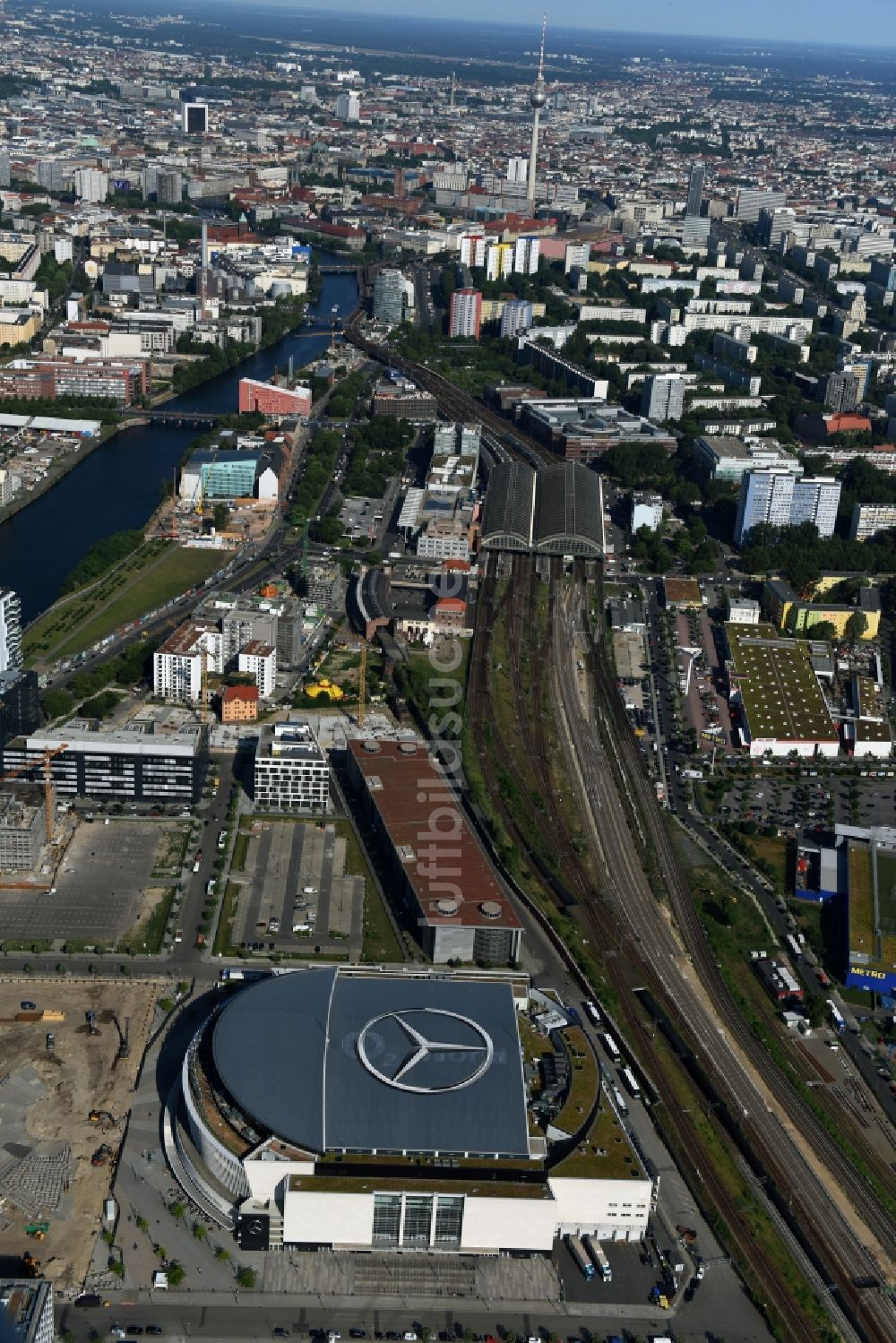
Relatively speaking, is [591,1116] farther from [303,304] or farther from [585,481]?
[303,304]

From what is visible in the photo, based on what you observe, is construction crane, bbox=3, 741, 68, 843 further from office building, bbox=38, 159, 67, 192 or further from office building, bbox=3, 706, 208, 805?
office building, bbox=38, 159, 67, 192

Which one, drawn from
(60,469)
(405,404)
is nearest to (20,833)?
(60,469)

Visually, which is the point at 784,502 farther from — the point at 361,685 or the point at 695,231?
the point at 695,231

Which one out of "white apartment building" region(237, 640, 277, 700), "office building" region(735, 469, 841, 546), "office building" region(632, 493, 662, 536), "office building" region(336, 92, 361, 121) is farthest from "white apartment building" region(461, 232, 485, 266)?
"office building" region(336, 92, 361, 121)

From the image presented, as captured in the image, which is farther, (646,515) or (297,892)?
(646,515)

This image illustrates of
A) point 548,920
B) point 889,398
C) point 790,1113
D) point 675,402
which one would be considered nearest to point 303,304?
point 675,402

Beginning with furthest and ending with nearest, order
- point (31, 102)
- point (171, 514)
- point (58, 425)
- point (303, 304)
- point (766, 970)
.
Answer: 1. point (31, 102)
2. point (303, 304)
3. point (58, 425)
4. point (171, 514)
5. point (766, 970)
